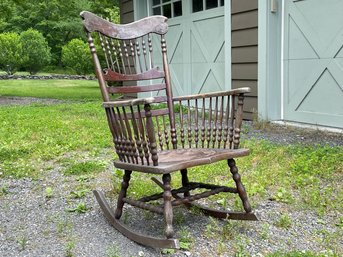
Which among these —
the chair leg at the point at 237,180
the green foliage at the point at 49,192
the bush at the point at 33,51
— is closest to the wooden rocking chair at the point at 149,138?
the chair leg at the point at 237,180

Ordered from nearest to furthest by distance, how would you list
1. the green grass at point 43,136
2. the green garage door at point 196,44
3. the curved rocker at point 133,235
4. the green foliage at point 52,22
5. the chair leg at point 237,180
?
the curved rocker at point 133,235
the chair leg at point 237,180
the green grass at point 43,136
the green garage door at point 196,44
the green foliage at point 52,22

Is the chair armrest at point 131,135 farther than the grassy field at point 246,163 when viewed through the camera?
No

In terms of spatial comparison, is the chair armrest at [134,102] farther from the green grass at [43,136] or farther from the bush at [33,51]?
the bush at [33,51]

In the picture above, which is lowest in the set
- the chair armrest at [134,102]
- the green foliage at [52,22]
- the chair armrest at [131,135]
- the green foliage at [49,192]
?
the green foliage at [49,192]

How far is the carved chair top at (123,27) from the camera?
8.34 ft

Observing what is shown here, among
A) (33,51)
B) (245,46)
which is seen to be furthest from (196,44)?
(33,51)

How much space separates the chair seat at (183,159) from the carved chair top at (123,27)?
2.50ft

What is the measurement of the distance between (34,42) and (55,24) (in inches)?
222

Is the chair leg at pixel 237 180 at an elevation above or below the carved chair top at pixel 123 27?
below

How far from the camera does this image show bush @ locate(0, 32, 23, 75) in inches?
861

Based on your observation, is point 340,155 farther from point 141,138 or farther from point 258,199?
point 141,138

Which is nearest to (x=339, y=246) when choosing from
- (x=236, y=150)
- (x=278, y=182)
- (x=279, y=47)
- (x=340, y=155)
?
(x=236, y=150)

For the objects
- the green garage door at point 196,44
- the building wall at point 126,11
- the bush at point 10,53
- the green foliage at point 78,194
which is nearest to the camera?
the green foliage at point 78,194

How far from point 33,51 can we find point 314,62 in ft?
66.8
